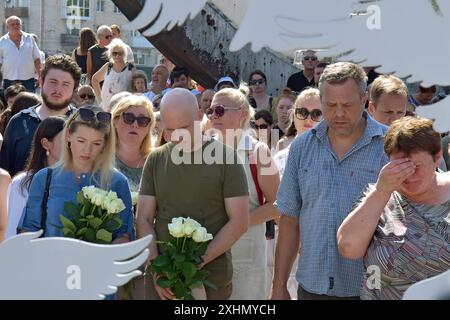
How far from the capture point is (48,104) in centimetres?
525

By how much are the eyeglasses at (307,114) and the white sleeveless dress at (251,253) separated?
44 centimetres

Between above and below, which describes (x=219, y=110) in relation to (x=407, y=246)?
above

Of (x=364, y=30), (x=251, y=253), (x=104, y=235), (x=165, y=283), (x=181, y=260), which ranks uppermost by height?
(x=364, y=30)

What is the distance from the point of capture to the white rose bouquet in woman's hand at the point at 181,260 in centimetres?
359

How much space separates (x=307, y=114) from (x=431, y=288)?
2.13m

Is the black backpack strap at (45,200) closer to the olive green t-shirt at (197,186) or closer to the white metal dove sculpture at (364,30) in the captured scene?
the olive green t-shirt at (197,186)

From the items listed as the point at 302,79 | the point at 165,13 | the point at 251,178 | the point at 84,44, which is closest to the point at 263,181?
the point at 251,178

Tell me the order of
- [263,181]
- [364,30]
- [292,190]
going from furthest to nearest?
[263,181], [292,190], [364,30]

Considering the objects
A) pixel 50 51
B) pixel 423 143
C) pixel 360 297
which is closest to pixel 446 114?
pixel 423 143

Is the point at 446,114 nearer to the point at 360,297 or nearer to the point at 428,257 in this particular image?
the point at 428,257

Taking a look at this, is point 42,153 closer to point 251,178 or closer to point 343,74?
point 251,178

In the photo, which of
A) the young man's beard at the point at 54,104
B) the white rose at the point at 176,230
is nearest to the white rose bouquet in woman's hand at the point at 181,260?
the white rose at the point at 176,230

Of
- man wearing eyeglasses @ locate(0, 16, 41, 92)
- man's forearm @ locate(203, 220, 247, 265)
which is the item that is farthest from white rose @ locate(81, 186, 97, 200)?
man wearing eyeglasses @ locate(0, 16, 41, 92)
